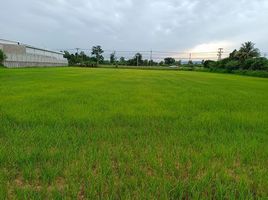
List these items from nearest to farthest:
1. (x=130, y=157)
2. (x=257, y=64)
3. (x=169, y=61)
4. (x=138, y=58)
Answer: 1. (x=130, y=157)
2. (x=257, y=64)
3. (x=138, y=58)
4. (x=169, y=61)

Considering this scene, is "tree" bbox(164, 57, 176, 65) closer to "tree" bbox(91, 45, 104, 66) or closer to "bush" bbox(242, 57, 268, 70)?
"tree" bbox(91, 45, 104, 66)

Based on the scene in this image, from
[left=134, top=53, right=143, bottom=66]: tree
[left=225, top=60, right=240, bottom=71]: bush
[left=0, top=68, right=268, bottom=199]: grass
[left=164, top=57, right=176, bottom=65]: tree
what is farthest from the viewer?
[left=164, top=57, right=176, bottom=65]: tree

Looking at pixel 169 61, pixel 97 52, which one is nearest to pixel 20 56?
pixel 97 52

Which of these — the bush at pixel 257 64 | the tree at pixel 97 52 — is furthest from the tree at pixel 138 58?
the bush at pixel 257 64

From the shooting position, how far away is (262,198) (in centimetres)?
262

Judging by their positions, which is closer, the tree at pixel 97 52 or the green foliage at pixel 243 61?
the green foliage at pixel 243 61

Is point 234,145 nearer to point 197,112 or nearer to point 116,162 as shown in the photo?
point 116,162

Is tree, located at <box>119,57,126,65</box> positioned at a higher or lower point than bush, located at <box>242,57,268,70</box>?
higher

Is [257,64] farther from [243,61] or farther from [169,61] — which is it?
[169,61]

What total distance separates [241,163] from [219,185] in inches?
38.4

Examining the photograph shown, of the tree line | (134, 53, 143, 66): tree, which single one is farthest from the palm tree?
(134, 53, 143, 66): tree

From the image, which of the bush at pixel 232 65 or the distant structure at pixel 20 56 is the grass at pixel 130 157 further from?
the bush at pixel 232 65

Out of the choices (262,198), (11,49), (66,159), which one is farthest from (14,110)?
(11,49)

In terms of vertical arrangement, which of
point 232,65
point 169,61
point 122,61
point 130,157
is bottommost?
point 130,157
